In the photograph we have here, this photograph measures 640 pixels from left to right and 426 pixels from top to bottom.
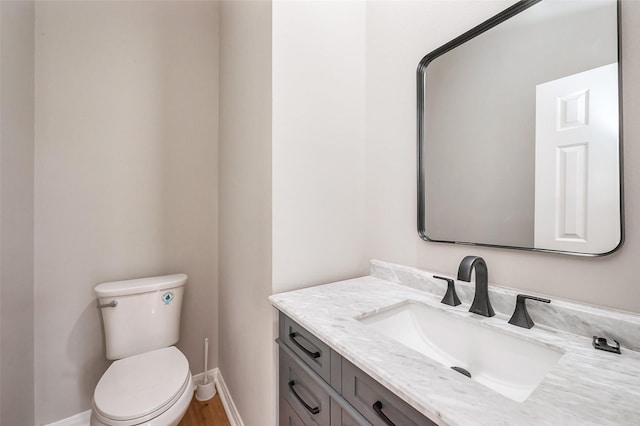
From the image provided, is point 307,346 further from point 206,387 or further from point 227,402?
point 206,387

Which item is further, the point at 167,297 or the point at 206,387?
the point at 206,387

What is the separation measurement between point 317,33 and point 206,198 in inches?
48.8

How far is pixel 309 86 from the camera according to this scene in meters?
1.17

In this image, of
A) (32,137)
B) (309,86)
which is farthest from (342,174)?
(32,137)

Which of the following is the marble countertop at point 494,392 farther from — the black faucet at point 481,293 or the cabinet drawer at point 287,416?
the cabinet drawer at point 287,416

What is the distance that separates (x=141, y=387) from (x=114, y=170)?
3.89 ft

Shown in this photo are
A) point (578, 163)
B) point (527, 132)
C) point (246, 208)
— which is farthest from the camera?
point (246, 208)

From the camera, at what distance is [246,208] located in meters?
1.36

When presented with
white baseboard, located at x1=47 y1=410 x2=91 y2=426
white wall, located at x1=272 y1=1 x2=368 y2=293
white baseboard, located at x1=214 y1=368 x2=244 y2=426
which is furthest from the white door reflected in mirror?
white baseboard, located at x1=47 y1=410 x2=91 y2=426

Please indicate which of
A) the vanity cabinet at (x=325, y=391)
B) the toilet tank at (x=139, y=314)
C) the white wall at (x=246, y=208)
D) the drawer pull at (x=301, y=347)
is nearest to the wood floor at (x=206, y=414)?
the white wall at (x=246, y=208)

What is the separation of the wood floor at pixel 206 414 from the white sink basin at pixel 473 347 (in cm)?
130

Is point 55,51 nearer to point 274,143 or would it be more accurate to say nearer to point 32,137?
point 32,137

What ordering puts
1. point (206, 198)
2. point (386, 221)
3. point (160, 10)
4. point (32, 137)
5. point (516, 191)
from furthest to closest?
point (206, 198)
point (160, 10)
point (32, 137)
point (386, 221)
point (516, 191)

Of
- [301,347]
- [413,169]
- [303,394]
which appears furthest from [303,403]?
[413,169]
